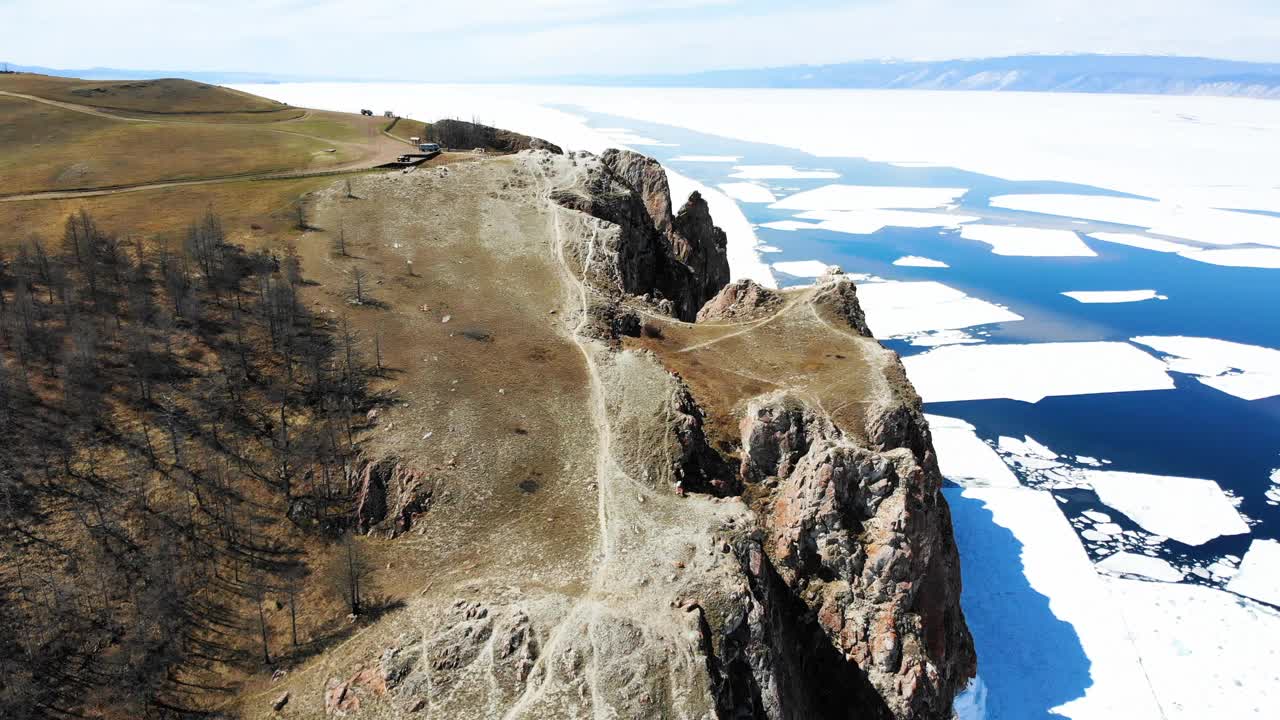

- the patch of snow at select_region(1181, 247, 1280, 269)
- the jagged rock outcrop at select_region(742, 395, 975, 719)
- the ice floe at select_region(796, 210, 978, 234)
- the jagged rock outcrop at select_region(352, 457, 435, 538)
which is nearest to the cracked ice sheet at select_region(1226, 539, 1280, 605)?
the jagged rock outcrop at select_region(742, 395, 975, 719)

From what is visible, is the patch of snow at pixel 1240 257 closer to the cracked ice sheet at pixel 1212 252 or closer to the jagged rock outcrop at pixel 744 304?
the cracked ice sheet at pixel 1212 252

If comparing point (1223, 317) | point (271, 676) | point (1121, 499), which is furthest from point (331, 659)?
point (1223, 317)

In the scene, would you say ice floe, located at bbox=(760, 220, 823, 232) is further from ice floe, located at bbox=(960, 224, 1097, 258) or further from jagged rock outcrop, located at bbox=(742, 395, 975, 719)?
jagged rock outcrop, located at bbox=(742, 395, 975, 719)

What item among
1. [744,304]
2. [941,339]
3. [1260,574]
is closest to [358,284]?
[744,304]

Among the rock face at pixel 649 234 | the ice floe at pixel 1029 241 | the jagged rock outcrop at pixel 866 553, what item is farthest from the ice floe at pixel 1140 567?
the ice floe at pixel 1029 241

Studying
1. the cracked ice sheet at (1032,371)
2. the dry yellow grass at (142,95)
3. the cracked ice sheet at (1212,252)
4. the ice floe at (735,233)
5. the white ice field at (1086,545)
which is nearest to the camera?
the white ice field at (1086,545)

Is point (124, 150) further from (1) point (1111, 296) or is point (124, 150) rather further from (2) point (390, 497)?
(1) point (1111, 296)
